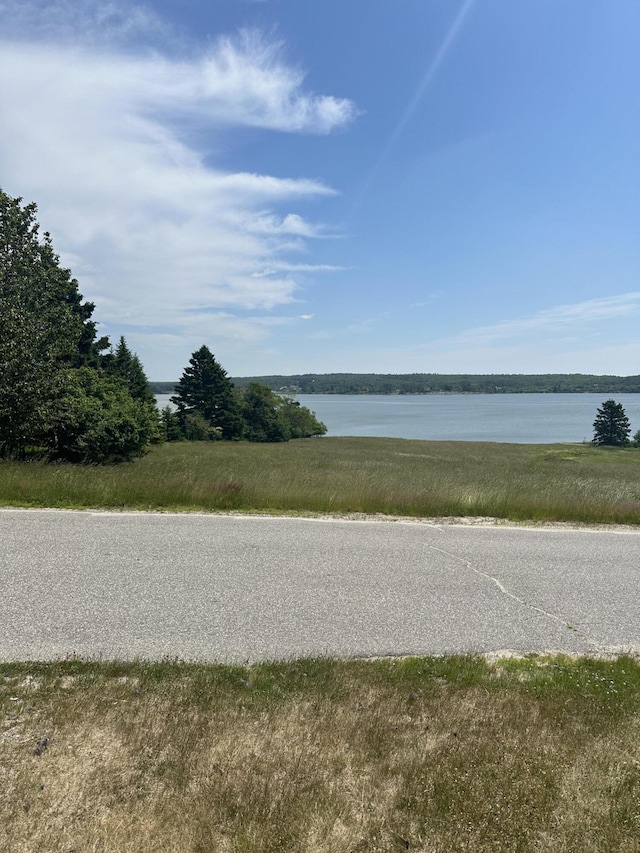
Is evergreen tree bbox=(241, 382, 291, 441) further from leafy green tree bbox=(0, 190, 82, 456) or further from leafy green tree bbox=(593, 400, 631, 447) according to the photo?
leafy green tree bbox=(0, 190, 82, 456)

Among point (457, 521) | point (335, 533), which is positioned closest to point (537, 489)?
point (457, 521)

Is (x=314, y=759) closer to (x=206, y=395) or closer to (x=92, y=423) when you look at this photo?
(x=92, y=423)

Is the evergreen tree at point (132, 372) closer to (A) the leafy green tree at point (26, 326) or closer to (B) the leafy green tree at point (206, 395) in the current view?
(B) the leafy green tree at point (206, 395)

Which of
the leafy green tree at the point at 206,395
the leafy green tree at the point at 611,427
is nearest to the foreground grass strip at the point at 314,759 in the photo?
the leafy green tree at the point at 206,395

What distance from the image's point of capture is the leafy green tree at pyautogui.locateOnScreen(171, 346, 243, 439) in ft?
218

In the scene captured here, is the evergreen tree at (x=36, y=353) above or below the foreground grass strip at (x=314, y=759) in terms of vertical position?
above

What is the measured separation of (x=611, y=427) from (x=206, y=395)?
5894 cm

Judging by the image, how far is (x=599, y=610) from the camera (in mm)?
5605

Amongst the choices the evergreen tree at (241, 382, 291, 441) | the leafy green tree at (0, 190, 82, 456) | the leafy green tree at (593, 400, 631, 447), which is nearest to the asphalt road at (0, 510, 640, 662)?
the leafy green tree at (0, 190, 82, 456)

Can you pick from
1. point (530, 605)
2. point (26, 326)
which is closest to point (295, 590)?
point (530, 605)

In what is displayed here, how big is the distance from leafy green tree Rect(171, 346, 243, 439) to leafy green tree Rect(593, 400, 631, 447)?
51.6 m

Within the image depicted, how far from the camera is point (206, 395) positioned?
218ft

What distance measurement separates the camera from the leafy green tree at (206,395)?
6631 cm

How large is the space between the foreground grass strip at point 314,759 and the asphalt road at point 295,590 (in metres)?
0.62
